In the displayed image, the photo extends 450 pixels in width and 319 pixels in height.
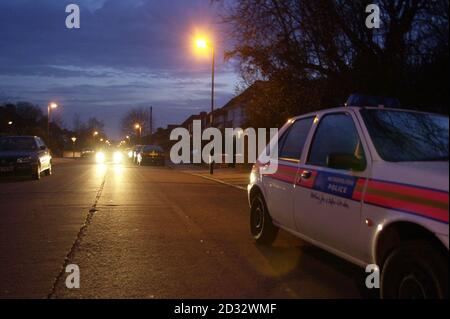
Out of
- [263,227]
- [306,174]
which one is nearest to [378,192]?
[306,174]

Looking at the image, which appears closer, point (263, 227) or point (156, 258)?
point (156, 258)

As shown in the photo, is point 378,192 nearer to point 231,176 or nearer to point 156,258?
point 156,258

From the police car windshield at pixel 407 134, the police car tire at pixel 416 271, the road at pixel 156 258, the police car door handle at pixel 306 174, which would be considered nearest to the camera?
the police car tire at pixel 416 271

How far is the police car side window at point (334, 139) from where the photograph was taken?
194 inches

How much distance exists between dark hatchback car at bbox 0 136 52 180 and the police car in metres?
15.1

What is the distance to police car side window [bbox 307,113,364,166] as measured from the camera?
4918 mm

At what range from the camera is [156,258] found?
6.43 meters

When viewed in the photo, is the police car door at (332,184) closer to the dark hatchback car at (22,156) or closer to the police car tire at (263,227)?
the police car tire at (263,227)

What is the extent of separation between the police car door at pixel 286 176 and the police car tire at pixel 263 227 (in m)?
0.23

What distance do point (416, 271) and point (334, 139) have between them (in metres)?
1.85
